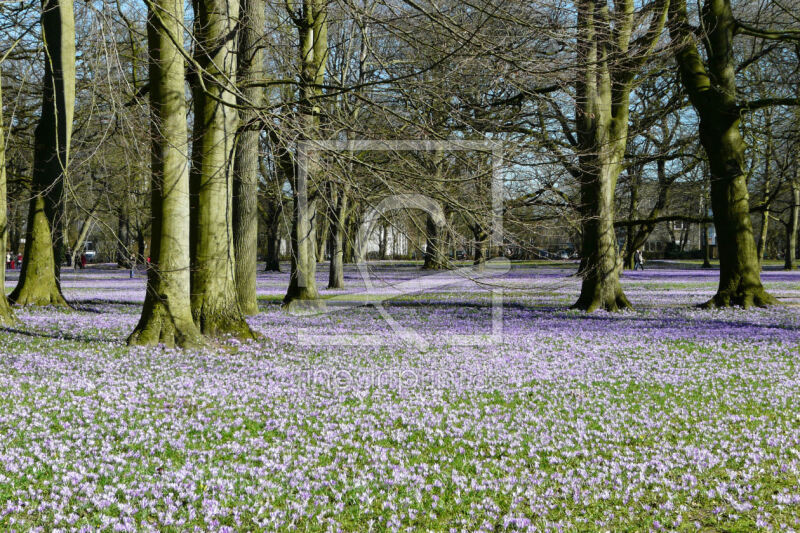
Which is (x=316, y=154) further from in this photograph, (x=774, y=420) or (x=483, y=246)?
(x=774, y=420)

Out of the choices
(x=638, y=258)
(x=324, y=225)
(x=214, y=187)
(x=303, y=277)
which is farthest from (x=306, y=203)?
(x=638, y=258)

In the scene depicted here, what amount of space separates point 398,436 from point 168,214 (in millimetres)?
5696

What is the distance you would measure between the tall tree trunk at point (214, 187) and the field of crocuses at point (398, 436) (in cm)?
78

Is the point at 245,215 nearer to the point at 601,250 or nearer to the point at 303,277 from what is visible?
the point at 303,277

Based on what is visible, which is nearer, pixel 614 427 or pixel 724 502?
pixel 724 502

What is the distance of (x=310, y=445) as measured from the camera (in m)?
5.16

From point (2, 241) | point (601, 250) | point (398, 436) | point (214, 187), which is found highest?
point (214, 187)

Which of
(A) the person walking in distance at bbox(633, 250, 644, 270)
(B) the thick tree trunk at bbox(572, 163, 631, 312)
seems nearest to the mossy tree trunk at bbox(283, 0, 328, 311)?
(B) the thick tree trunk at bbox(572, 163, 631, 312)

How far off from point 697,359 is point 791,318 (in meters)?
6.30

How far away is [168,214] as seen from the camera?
9.23 metres

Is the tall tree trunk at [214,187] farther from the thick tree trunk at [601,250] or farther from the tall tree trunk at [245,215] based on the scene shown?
the thick tree trunk at [601,250]

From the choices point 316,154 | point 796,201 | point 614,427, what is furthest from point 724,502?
point 796,201

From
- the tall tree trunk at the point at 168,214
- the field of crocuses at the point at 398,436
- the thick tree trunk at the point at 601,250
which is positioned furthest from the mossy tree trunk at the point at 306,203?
the thick tree trunk at the point at 601,250

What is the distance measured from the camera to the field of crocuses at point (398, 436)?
389 cm
